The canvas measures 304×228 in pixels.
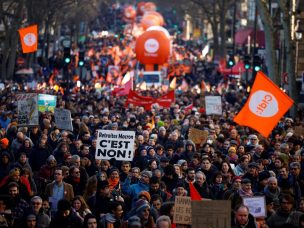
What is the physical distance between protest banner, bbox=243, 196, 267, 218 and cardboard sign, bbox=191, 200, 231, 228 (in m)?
1.63

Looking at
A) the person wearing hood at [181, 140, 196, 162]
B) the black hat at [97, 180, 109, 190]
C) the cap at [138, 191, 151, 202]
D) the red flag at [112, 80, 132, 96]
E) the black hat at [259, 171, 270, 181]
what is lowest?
the cap at [138, 191, 151, 202]

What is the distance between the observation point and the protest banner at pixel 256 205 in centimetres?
1502

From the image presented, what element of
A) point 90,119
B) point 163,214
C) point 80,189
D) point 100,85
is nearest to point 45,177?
point 80,189

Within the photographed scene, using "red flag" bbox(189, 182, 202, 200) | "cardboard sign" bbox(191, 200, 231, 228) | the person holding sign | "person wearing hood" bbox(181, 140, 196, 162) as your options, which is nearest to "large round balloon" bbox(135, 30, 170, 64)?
"person wearing hood" bbox(181, 140, 196, 162)

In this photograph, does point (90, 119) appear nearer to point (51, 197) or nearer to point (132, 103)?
point (132, 103)

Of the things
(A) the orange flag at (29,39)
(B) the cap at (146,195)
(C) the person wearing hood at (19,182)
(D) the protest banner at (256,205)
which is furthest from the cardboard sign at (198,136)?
(A) the orange flag at (29,39)

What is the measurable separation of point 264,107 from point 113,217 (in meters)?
7.82

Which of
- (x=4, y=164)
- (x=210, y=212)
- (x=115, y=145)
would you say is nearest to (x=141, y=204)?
(x=210, y=212)

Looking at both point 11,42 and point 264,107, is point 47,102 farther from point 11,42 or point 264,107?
point 11,42

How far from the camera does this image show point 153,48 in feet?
205

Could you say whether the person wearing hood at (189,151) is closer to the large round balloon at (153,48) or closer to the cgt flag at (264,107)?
the cgt flag at (264,107)

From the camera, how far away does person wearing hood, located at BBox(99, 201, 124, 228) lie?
14.3m

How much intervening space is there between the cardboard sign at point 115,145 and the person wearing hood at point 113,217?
450 cm

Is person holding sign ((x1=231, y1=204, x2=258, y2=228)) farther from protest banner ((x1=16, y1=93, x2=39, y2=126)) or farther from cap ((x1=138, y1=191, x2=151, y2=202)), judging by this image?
protest banner ((x1=16, y1=93, x2=39, y2=126))
